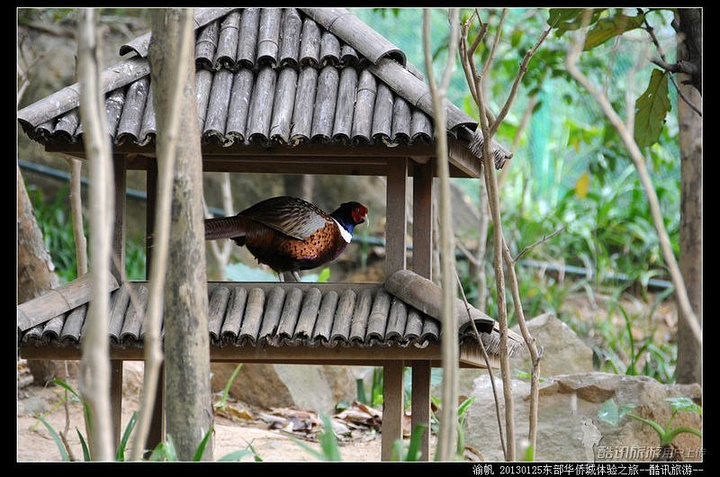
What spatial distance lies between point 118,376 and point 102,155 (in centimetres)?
176

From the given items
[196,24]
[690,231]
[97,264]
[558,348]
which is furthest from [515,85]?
[558,348]

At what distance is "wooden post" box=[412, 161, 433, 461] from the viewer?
302 centimetres

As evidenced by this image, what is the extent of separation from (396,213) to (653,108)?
1231 millimetres

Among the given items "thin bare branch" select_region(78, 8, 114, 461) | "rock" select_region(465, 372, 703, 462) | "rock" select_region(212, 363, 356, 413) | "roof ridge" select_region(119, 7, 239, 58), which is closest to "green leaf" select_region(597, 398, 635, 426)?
"rock" select_region(465, 372, 703, 462)

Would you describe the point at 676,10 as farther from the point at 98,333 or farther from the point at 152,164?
the point at 98,333

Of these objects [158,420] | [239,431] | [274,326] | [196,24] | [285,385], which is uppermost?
[196,24]

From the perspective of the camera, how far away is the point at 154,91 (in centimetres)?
230

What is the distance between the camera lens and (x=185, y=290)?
7.17 feet

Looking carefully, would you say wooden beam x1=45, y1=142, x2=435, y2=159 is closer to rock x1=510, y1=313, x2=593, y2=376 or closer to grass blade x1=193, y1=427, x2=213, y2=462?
grass blade x1=193, y1=427, x2=213, y2=462

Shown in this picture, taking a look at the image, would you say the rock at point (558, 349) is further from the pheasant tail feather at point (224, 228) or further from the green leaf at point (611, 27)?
the pheasant tail feather at point (224, 228)

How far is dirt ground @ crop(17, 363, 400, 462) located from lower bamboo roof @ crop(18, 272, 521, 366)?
42.7 inches

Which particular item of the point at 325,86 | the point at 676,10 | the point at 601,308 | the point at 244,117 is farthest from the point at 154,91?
the point at 601,308

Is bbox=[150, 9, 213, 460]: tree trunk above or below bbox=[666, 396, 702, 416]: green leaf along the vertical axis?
above

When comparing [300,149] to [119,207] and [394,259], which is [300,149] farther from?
[119,207]
